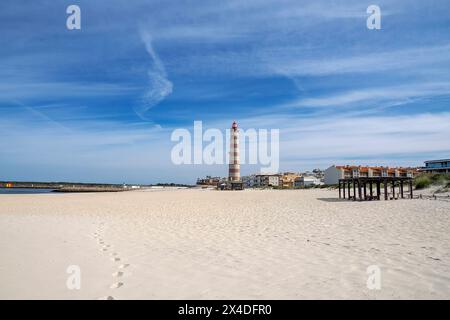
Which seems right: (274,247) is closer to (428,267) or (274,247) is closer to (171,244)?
(171,244)

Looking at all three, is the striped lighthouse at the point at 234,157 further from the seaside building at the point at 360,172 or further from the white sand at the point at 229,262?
the white sand at the point at 229,262

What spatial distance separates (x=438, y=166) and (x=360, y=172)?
50.9 feet

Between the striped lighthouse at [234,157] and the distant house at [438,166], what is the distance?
132 ft

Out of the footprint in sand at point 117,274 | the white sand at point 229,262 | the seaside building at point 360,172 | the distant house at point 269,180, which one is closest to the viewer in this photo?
the white sand at point 229,262

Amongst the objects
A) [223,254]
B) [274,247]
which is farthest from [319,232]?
[223,254]

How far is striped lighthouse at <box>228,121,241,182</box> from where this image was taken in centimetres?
6656

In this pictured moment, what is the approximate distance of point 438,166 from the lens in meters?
67.6

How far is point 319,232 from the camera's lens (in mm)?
8242

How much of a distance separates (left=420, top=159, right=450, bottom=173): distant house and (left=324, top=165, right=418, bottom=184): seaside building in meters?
4.17

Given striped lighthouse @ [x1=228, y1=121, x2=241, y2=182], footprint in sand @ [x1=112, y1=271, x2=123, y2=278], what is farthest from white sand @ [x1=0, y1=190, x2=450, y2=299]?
striped lighthouse @ [x1=228, y1=121, x2=241, y2=182]

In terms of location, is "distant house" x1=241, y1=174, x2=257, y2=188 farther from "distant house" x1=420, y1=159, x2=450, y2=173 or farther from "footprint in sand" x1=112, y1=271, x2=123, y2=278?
"footprint in sand" x1=112, y1=271, x2=123, y2=278

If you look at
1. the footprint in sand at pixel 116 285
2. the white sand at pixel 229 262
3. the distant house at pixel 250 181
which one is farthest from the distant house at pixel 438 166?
the footprint in sand at pixel 116 285

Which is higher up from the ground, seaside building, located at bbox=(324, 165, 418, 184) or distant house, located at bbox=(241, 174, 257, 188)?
seaside building, located at bbox=(324, 165, 418, 184)

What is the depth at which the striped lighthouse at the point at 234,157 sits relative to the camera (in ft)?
218
